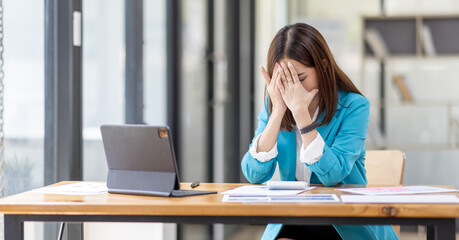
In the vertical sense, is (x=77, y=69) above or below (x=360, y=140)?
above

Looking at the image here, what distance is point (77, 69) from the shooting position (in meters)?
2.20

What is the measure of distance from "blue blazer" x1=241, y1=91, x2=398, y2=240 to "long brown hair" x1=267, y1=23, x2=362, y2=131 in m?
0.04

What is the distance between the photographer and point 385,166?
7.37ft

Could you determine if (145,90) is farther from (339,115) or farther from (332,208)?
(332,208)

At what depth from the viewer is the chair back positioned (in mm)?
2207

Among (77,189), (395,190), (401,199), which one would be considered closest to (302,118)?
(395,190)

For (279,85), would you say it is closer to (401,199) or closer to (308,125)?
(308,125)

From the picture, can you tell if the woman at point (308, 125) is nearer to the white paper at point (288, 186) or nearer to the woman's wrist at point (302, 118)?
the woman's wrist at point (302, 118)

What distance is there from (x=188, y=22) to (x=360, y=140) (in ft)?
6.59

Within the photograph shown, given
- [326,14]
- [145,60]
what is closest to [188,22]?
[145,60]

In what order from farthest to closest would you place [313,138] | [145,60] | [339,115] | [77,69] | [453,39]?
1. [453,39]
2. [145,60]
3. [77,69]
4. [339,115]
5. [313,138]

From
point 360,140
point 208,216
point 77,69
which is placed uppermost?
point 77,69

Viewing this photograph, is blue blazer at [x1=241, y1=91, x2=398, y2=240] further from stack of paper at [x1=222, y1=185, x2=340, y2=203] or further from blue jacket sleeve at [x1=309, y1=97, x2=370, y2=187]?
stack of paper at [x1=222, y1=185, x2=340, y2=203]

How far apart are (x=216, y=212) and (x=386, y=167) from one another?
98 cm
